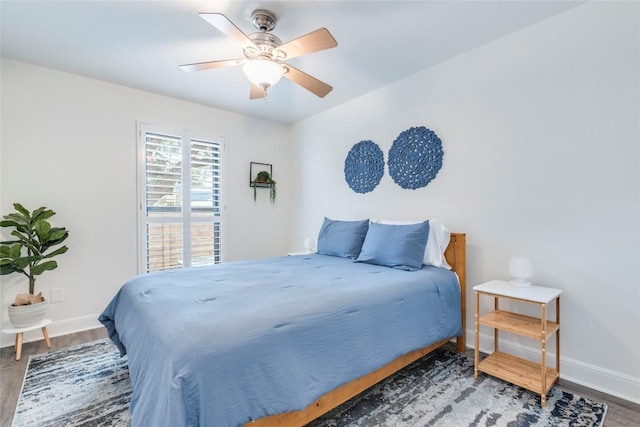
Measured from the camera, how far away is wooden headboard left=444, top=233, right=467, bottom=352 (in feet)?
8.30

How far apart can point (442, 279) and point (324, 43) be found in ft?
6.27

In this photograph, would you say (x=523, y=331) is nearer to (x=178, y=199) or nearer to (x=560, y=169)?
(x=560, y=169)

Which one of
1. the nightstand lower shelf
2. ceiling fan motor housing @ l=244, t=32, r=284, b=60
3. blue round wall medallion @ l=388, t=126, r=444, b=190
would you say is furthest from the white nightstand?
ceiling fan motor housing @ l=244, t=32, r=284, b=60

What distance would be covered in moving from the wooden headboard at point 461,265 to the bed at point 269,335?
0.11m

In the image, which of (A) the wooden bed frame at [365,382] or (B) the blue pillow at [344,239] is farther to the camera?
(B) the blue pillow at [344,239]

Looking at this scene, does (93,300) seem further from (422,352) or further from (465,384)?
(465,384)

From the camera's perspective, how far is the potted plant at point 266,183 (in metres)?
4.34

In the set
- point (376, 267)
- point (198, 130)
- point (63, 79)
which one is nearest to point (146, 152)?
point (198, 130)

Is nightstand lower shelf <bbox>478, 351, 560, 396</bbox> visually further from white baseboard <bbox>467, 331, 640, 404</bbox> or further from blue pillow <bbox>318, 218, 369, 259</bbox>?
blue pillow <bbox>318, 218, 369, 259</bbox>

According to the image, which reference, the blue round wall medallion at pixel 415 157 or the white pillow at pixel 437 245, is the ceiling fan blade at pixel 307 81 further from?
the white pillow at pixel 437 245

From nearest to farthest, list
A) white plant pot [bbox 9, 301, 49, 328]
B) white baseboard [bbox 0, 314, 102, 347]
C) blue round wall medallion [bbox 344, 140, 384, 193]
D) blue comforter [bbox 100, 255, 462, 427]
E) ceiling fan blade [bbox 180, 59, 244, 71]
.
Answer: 1. blue comforter [bbox 100, 255, 462, 427]
2. ceiling fan blade [bbox 180, 59, 244, 71]
3. white plant pot [bbox 9, 301, 49, 328]
4. white baseboard [bbox 0, 314, 102, 347]
5. blue round wall medallion [bbox 344, 140, 384, 193]

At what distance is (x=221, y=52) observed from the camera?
8.39 ft

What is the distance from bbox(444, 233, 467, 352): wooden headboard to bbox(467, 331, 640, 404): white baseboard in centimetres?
36

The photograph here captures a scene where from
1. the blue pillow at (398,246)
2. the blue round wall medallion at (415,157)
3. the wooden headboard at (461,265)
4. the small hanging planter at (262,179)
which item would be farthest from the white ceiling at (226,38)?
the wooden headboard at (461,265)
